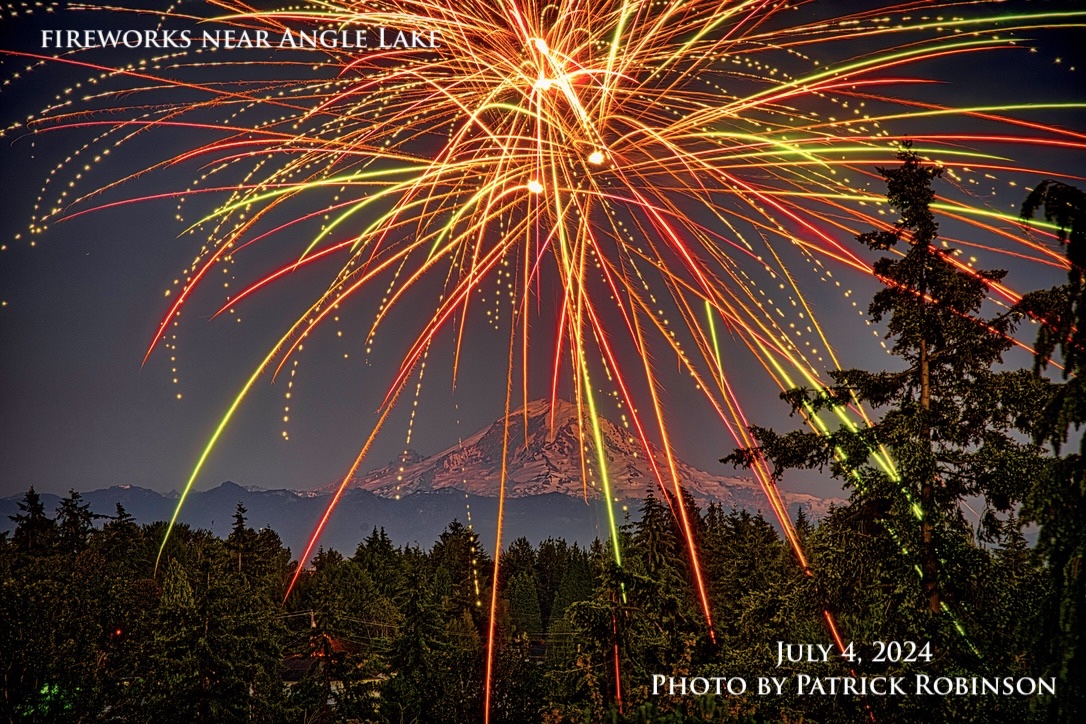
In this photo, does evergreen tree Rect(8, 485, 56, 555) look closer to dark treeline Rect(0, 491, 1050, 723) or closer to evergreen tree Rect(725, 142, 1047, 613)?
dark treeline Rect(0, 491, 1050, 723)

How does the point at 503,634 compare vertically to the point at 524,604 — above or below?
below

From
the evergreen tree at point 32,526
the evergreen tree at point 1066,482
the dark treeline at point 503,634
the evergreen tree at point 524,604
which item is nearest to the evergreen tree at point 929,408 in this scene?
the dark treeline at point 503,634

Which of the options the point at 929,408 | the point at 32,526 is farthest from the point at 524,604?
the point at 929,408

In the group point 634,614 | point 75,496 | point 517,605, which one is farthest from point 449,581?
point 634,614

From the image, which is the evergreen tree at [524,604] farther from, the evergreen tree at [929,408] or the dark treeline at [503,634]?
the evergreen tree at [929,408]

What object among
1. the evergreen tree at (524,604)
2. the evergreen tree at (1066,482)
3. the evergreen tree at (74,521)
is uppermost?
the evergreen tree at (74,521)

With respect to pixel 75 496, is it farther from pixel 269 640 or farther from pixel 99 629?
pixel 99 629

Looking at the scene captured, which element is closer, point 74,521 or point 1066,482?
point 1066,482

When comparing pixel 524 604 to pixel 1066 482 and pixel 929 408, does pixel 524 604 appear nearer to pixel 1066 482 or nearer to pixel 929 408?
pixel 929 408
